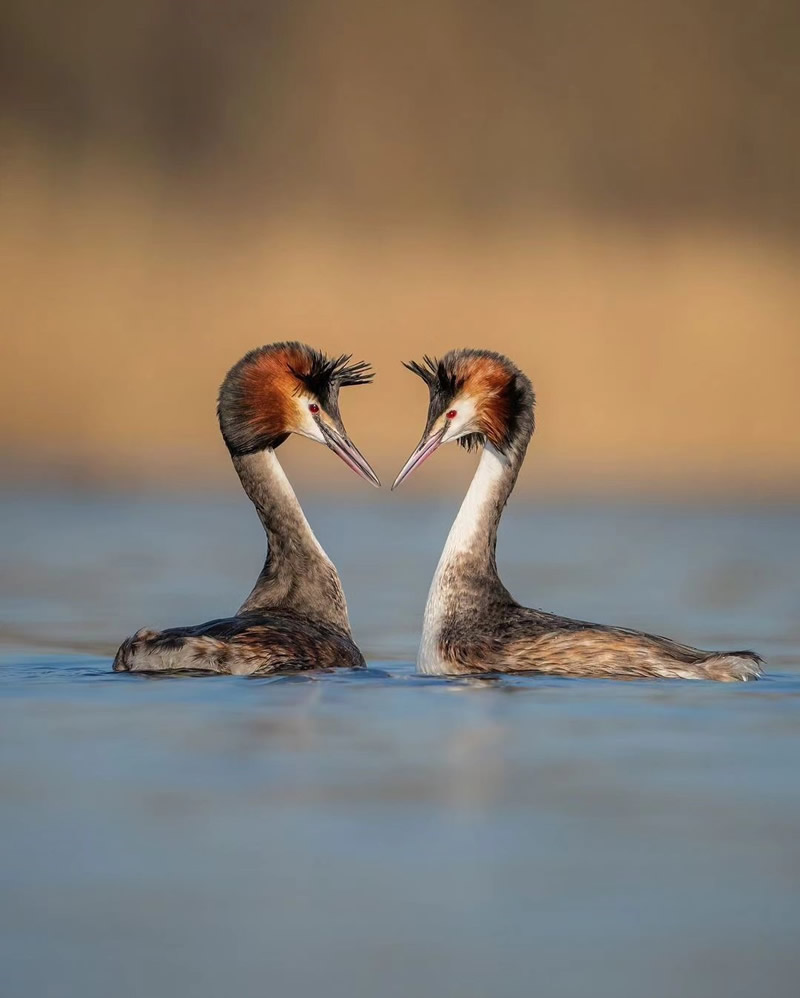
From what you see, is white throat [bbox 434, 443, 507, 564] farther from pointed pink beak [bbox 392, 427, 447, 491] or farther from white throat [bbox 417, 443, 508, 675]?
pointed pink beak [bbox 392, 427, 447, 491]

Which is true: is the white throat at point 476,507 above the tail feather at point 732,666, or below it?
above

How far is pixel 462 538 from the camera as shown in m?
9.87

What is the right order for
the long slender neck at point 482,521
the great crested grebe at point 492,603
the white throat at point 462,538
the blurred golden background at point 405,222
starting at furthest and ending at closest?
1. the blurred golden background at point 405,222
2. the long slender neck at point 482,521
3. the white throat at point 462,538
4. the great crested grebe at point 492,603

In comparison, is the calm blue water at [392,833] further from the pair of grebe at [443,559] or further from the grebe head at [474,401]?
the grebe head at [474,401]

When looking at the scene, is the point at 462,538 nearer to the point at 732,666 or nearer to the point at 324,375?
the point at 324,375

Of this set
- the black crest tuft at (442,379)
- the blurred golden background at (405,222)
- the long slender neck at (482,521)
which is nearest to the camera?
the black crest tuft at (442,379)

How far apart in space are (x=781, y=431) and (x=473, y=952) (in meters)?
29.4

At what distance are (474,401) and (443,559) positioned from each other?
2.15ft

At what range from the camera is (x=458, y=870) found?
18.7 feet

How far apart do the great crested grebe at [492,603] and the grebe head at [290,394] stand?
A: 362 millimetres

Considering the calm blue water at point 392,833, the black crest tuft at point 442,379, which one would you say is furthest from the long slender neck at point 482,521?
the calm blue water at point 392,833

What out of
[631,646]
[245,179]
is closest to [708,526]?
[631,646]

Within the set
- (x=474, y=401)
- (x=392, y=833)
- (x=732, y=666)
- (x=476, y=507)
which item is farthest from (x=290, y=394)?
(x=392, y=833)

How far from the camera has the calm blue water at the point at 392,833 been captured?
16.2 feet
